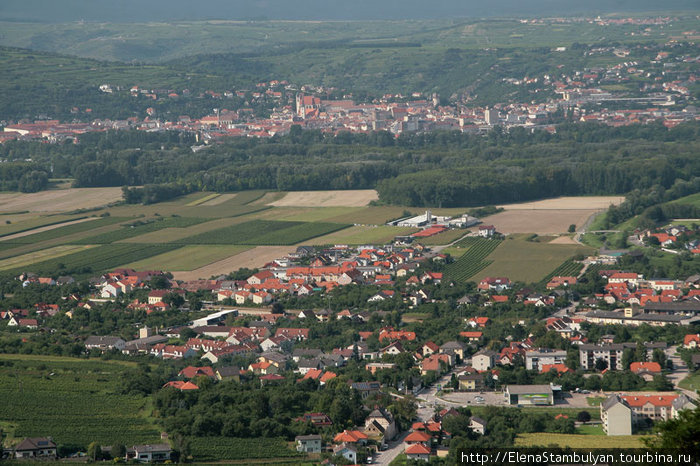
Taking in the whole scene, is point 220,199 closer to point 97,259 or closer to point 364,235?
point 364,235

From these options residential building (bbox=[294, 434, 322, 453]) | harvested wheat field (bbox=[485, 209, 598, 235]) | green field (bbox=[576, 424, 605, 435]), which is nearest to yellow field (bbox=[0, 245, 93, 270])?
harvested wheat field (bbox=[485, 209, 598, 235])

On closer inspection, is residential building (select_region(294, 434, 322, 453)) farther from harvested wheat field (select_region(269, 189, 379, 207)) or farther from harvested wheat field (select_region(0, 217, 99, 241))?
harvested wheat field (select_region(269, 189, 379, 207))

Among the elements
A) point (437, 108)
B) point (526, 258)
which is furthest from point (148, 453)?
point (437, 108)

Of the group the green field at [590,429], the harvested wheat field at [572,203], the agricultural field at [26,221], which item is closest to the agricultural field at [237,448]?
the green field at [590,429]

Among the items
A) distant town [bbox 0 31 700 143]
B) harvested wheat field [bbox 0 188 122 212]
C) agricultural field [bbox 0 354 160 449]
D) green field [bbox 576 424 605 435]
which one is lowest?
distant town [bbox 0 31 700 143]

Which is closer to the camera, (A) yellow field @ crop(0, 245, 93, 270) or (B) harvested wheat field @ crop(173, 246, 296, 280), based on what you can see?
(B) harvested wheat field @ crop(173, 246, 296, 280)
